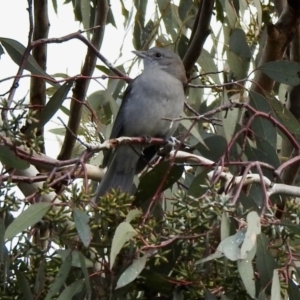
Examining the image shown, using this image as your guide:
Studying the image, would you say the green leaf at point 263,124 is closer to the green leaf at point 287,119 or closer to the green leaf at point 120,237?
the green leaf at point 287,119

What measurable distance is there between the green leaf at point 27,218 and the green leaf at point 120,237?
14 centimetres

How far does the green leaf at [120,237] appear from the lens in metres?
1.52

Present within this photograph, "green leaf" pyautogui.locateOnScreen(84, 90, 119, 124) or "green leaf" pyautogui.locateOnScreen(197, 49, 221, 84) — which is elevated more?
"green leaf" pyautogui.locateOnScreen(197, 49, 221, 84)

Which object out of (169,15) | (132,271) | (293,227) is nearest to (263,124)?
(293,227)

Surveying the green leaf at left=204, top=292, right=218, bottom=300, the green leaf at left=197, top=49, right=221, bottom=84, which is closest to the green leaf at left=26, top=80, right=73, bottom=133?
the green leaf at left=204, top=292, right=218, bottom=300

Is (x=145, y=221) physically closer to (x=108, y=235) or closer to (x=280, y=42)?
(x=108, y=235)

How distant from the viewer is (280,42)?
2.68m

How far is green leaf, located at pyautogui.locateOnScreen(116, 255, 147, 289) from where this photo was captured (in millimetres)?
1545

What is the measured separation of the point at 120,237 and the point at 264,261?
0.28 meters

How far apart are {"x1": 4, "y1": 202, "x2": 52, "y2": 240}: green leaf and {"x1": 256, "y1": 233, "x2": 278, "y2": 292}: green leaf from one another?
0.39 metres

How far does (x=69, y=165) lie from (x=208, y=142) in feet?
1.82

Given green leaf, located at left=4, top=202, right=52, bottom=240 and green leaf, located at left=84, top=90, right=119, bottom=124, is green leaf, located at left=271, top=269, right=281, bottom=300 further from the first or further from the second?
green leaf, located at left=84, top=90, right=119, bottom=124

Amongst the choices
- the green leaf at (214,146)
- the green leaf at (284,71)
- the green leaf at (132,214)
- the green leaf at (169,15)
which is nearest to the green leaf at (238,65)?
the green leaf at (169,15)

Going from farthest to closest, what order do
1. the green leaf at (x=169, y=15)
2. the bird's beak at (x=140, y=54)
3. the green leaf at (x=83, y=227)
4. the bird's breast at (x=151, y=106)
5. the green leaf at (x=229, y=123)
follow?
1. the bird's beak at (x=140, y=54)
2. the green leaf at (x=169, y=15)
3. the bird's breast at (x=151, y=106)
4. the green leaf at (x=229, y=123)
5. the green leaf at (x=83, y=227)
